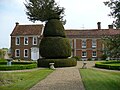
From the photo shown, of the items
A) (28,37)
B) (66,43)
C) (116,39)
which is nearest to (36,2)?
(66,43)

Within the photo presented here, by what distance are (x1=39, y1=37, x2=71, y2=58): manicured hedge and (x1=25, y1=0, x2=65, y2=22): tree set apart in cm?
740

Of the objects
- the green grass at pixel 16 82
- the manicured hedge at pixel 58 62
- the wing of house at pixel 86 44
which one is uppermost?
the wing of house at pixel 86 44

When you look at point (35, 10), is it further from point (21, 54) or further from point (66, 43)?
point (21, 54)

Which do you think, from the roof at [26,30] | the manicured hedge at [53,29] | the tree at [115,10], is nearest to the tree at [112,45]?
the tree at [115,10]

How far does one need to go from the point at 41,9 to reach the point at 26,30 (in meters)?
20.7

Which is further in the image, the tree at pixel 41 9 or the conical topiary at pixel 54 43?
the tree at pixel 41 9

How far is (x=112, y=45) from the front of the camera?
17.1 meters

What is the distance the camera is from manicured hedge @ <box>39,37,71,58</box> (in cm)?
3938

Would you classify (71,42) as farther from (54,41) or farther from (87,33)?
(54,41)

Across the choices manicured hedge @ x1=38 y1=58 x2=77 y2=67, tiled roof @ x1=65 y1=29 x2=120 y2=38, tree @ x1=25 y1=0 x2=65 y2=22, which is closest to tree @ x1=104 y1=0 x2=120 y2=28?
manicured hedge @ x1=38 y1=58 x2=77 y2=67

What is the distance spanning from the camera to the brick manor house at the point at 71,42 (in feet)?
218

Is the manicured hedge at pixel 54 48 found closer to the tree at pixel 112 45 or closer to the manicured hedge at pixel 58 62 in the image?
the manicured hedge at pixel 58 62

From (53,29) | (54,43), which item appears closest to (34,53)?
(53,29)

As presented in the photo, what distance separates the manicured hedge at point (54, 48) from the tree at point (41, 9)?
7.40 m
